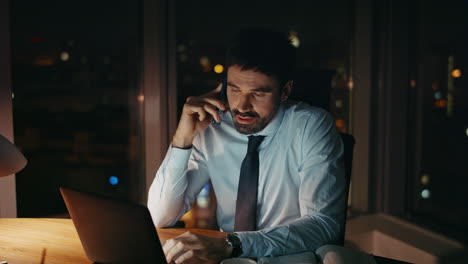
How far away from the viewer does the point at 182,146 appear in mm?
1900

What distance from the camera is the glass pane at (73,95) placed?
2500 millimetres

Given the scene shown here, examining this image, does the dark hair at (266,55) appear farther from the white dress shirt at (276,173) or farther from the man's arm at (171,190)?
the man's arm at (171,190)

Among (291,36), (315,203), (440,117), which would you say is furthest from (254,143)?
(440,117)

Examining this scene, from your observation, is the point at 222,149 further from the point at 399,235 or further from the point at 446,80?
the point at 446,80

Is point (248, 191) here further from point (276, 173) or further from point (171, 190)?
point (171, 190)

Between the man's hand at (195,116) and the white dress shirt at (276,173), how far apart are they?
5 cm

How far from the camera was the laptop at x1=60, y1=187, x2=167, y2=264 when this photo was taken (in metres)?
1.17

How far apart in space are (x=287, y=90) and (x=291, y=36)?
26 centimetres

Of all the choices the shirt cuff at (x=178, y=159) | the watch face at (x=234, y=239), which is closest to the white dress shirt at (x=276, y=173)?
the shirt cuff at (x=178, y=159)

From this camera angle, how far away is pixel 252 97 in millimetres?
1891

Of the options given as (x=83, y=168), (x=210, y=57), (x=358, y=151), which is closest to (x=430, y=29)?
(x=358, y=151)

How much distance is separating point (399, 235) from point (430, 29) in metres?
1.28

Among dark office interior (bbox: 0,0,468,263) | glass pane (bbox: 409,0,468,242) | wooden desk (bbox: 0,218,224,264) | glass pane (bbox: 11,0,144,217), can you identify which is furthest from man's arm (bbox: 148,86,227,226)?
glass pane (bbox: 409,0,468,242)

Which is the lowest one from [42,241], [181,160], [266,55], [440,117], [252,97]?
[42,241]
